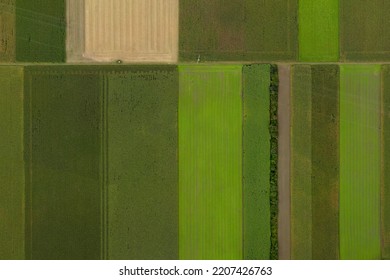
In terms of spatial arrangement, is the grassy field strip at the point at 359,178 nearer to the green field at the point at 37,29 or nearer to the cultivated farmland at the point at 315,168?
the cultivated farmland at the point at 315,168

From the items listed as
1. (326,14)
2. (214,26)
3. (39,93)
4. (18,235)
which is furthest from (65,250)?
(326,14)

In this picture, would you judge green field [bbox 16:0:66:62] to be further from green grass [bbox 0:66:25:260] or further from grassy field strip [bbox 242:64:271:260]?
grassy field strip [bbox 242:64:271:260]

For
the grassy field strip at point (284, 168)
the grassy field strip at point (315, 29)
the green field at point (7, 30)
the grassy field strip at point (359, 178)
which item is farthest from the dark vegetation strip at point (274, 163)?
the green field at point (7, 30)

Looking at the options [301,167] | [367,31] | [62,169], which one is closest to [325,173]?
[301,167]

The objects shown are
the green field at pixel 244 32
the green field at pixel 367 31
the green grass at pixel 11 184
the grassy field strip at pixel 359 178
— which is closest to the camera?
the green grass at pixel 11 184
